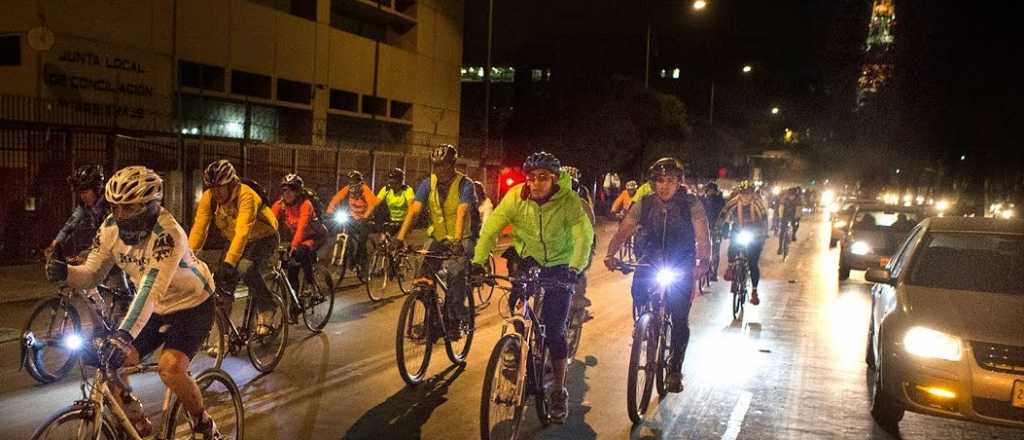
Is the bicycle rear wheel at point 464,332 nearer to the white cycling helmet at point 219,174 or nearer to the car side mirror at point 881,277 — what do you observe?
the white cycling helmet at point 219,174

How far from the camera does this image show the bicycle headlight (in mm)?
12070

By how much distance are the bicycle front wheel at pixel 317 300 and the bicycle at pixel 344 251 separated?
3005 millimetres

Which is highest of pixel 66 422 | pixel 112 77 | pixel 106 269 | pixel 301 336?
pixel 112 77

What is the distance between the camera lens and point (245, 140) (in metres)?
19.6

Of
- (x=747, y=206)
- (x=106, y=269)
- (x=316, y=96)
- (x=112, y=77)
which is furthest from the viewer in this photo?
(x=316, y=96)

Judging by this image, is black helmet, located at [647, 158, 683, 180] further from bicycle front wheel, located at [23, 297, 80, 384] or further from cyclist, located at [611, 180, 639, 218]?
cyclist, located at [611, 180, 639, 218]

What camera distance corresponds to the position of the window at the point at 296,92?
3011cm

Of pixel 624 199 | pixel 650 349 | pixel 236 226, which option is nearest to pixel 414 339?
pixel 236 226

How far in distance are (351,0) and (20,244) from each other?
19906 mm

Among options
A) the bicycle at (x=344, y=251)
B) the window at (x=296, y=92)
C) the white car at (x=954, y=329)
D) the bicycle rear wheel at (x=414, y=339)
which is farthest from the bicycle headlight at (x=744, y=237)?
the window at (x=296, y=92)

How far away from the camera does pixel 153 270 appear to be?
4281 millimetres

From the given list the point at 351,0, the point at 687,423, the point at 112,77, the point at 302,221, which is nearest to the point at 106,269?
the point at 687,423

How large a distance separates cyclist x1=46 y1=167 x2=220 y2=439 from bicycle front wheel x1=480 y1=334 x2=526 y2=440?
5.02 ft

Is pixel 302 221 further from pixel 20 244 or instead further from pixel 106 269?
pixel 20 244
